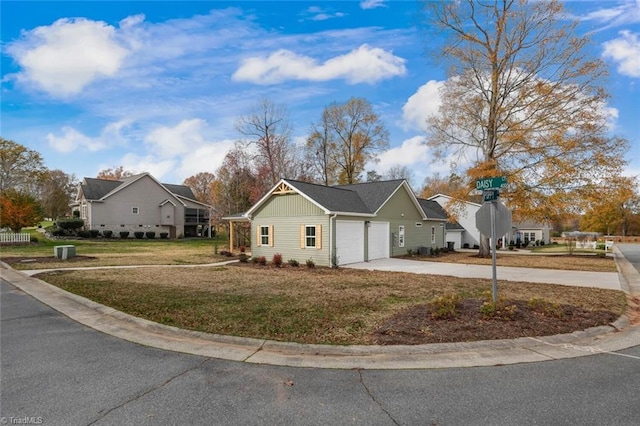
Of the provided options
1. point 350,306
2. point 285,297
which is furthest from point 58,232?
point 350,306

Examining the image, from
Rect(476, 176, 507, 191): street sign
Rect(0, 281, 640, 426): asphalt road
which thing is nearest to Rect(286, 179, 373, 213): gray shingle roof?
Rect(476, 176, 507, 191): street sign

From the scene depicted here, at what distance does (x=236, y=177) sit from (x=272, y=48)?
19012 mm

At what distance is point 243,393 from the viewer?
3613mm

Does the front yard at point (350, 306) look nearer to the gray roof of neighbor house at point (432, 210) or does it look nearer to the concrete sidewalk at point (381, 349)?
the concrete sidewalk at point (381, 349)

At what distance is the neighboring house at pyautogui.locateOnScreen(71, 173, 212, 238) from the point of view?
3947 centimetres

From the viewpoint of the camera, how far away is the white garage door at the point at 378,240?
19906mm

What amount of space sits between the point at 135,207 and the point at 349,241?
3352cm

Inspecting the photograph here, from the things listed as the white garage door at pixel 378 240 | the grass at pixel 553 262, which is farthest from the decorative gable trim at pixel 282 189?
the grass at pixel 553 262

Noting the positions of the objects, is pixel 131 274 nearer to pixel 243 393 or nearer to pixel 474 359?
pixel 243 393

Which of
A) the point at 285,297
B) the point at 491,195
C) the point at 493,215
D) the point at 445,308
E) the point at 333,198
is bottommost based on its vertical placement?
the point at 285,297

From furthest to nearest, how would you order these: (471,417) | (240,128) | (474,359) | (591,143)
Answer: (240,128)
(591,143)
(474,359)
(471,417)

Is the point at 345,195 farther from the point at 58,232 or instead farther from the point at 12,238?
the point at 58,232

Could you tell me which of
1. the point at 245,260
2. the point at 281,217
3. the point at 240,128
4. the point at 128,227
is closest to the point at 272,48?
the point at 281,217

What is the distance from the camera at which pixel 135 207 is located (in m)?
42.2
